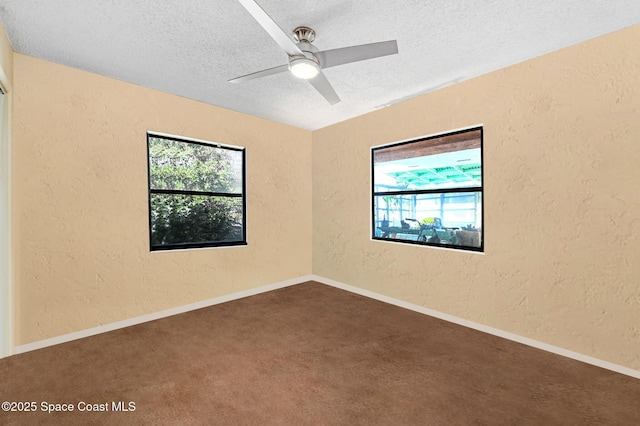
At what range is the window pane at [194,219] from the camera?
3270mm

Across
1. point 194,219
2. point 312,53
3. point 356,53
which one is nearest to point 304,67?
point 312,53

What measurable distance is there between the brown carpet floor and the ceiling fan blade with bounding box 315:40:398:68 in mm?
2290

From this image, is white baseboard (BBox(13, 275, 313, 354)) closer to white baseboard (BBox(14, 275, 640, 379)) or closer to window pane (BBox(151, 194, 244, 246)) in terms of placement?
white baseboard (BBox(14, 275, 640, 379))

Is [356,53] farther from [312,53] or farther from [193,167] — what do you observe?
[193,167]

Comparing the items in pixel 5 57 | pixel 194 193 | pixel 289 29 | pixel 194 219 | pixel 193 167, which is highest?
pixel 289 29

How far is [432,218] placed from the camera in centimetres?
333

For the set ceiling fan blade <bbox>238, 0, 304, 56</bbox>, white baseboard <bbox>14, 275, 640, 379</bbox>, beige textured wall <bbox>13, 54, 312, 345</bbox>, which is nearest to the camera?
ceiling fan blade <bbox>238, 0, 304, 56</bbox>

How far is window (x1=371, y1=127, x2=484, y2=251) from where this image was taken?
9.78 feet

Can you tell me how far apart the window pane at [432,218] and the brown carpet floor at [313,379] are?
99cm

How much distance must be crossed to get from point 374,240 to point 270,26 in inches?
115

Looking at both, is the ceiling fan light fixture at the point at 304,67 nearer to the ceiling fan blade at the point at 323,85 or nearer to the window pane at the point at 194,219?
the ceiling fan blade at the point at 323,85

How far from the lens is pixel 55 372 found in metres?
2.11

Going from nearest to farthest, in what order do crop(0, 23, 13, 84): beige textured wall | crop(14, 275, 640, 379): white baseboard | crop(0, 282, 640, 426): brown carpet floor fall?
crop(0, 282, 640, 426): brown carpet floor < crop(0, 23, 13, 84): beige textured wall < crop(14, 275, 640, 379): white baseboard

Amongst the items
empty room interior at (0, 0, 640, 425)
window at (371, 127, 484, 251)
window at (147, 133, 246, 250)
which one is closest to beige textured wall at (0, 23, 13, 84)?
empty room interior at (0, 0, 640, 425)
